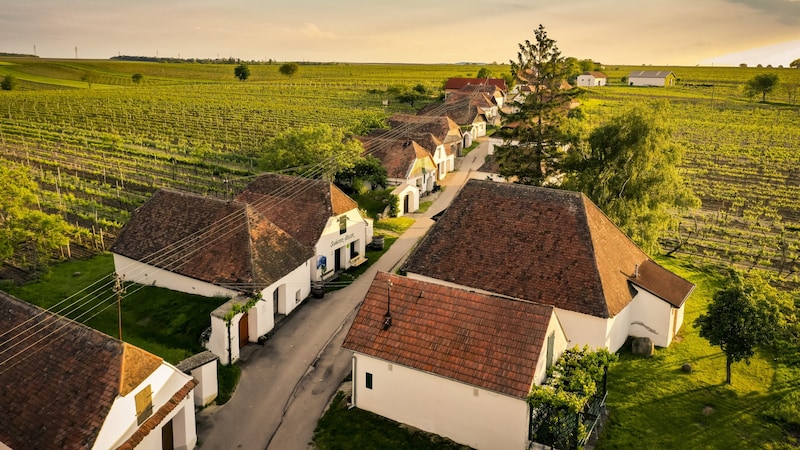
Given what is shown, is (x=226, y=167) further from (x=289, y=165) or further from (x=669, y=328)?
(x=669, y=328)

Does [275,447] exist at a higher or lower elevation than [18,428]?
lower

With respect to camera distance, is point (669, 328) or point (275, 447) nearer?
point (275, 447)

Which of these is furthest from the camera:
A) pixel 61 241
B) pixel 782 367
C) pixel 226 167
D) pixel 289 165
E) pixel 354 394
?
pixel 226 167

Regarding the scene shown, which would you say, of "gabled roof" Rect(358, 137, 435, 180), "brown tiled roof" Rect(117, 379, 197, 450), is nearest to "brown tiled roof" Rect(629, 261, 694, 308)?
"brown tiled roof" Rect(117, 379, 197, 450)

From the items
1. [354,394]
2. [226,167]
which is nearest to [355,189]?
[226,167]

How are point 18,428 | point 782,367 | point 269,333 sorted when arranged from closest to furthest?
point 18,428 < point 782,367 < point 269,333

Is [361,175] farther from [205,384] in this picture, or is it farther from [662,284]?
[205,384]

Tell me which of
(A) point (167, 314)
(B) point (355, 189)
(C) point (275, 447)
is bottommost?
(C) point (275, 447)

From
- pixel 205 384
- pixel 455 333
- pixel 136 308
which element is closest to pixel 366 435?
pixel 455 333

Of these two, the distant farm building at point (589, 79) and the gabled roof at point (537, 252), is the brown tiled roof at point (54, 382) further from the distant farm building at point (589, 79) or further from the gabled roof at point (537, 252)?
the distant farm building at point (589, 79)
